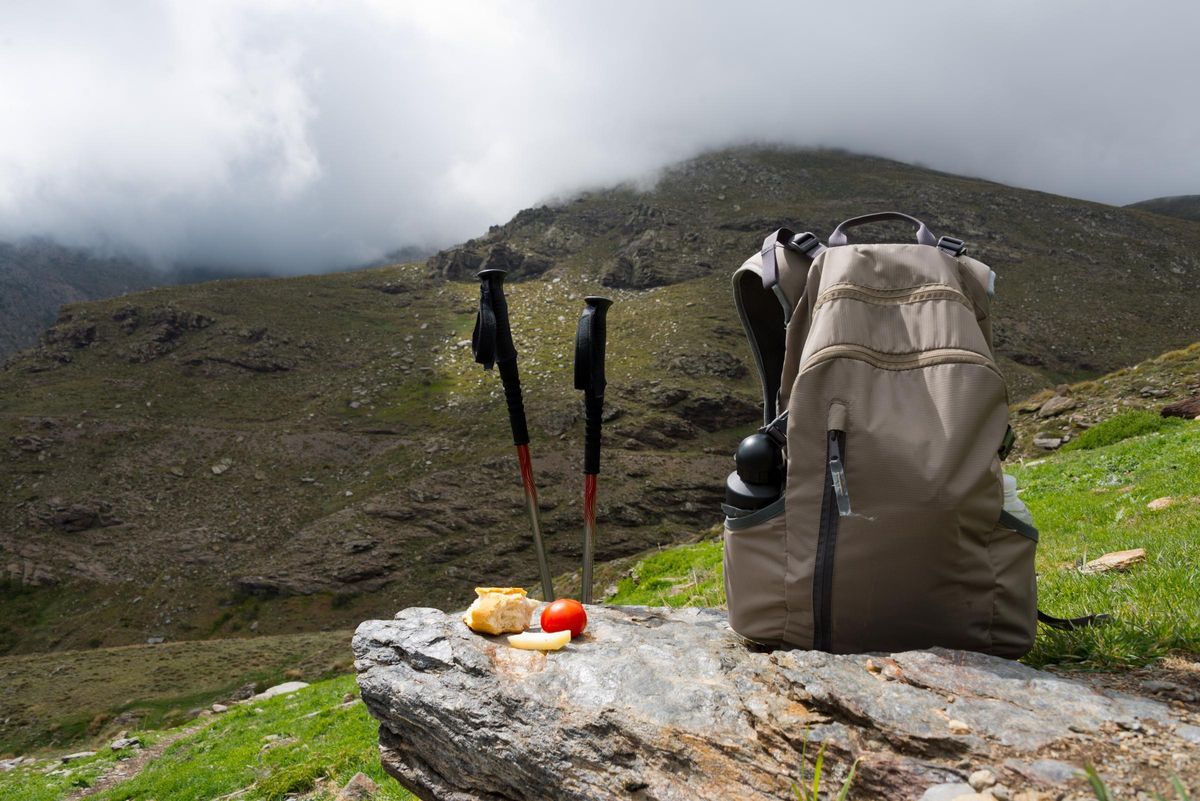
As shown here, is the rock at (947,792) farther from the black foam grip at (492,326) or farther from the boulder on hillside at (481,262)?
the boulder on hillside at (481,262)

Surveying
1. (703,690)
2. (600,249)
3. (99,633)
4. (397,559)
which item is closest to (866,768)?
(703,690)

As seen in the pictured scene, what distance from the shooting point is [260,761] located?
37.3 ft

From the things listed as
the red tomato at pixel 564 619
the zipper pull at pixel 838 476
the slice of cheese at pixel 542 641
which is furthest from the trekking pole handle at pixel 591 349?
the zipper pull at pixel 838 476

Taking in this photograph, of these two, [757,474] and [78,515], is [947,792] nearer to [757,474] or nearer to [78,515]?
[757,474]

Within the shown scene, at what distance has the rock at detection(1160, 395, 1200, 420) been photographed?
49.8ft

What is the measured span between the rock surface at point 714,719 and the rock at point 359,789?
2927 millimetres

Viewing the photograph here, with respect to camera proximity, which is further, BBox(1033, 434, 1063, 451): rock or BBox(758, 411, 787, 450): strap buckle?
BBox(1033, 434, 1063, 451): rock

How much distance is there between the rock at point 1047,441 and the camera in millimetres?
17181

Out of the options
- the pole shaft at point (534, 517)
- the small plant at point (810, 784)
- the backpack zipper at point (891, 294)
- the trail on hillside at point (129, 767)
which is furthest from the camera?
the trail on hillside at point (129, 767)

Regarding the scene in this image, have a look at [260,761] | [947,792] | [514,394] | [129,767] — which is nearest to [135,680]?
[129,767]

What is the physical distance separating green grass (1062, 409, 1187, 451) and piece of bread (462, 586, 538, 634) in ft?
51.3

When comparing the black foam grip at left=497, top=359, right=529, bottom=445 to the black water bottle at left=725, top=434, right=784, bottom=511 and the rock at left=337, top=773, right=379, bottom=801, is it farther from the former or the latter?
the rock at left=337, top=773, right=379, bottom=801

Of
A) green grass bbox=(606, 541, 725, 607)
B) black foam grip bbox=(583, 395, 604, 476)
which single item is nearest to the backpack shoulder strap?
black foam grip bbox=(583, 395, 604, 476)

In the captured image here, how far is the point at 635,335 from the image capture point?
8088 cm
